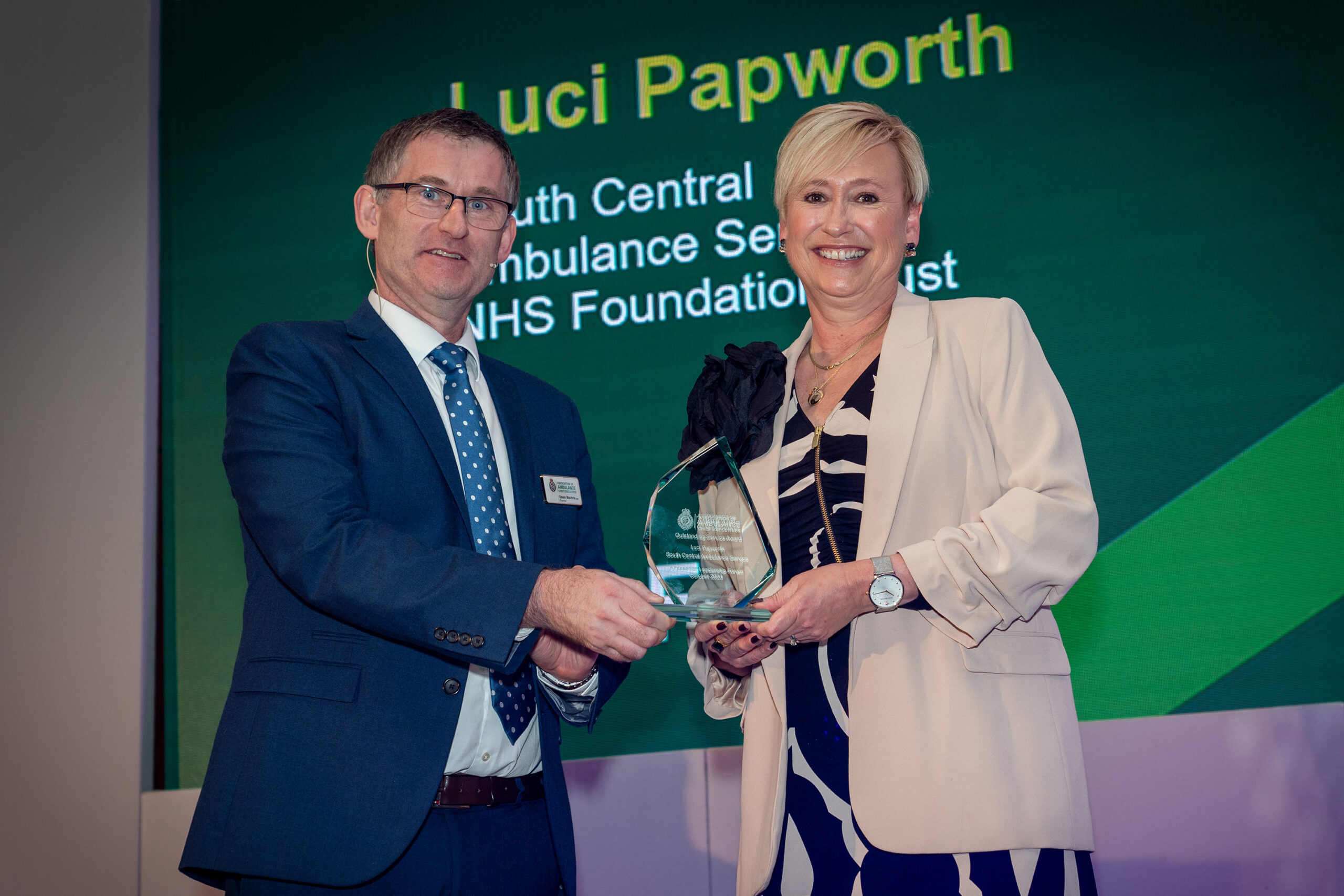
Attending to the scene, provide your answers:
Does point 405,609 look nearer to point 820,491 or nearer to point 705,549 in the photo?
point 705,549

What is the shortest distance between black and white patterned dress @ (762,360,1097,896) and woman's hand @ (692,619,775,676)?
9 centimetres

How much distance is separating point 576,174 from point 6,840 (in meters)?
2.90

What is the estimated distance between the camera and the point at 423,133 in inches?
85.6

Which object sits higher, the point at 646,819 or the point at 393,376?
the point at 393,376

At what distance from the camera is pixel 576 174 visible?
3.84 meters

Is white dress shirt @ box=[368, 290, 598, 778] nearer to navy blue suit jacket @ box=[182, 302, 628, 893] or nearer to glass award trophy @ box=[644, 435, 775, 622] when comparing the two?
navy blue suit jacket @ box=[182, 302, 628, 893]

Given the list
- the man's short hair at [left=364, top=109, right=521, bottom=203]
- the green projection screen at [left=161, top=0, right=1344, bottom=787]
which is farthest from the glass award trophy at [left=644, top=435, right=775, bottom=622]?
the green projection screen at [left=161, top=0, right=1344, bottom=787]

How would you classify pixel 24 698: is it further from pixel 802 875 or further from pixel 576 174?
pixel 802 875

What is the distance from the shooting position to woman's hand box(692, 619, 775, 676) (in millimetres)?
1781

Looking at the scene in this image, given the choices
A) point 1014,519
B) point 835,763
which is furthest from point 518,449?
point 1014,519

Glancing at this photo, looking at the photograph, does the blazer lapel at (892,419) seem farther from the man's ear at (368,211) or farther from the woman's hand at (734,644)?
the man's ear at (368,211)

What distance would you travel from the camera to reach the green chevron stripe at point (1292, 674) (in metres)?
3.15

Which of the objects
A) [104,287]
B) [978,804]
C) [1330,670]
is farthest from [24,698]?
[1330,670]

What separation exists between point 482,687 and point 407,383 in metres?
0.54
